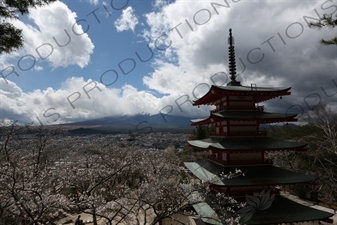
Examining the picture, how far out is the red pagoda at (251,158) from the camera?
966 centimetres

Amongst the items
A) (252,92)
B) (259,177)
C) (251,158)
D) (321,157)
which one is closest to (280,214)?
(259,177)

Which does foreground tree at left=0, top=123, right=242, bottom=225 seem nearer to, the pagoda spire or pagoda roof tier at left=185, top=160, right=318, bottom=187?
pagoda roof tier at left=185, top=160, right=318, bottom=187

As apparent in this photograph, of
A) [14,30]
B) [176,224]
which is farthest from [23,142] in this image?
[176,224]

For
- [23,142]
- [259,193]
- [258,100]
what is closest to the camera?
[259,193]

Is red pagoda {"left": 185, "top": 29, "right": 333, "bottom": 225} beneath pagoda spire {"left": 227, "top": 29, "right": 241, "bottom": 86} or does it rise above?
beneath

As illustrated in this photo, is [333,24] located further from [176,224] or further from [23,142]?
[23,142]

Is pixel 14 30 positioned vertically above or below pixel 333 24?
above

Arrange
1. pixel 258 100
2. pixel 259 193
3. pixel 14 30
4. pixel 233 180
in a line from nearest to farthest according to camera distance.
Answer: pixel 14 30 → pixel 233 180 → pixel 259 193 → pixel 258 100

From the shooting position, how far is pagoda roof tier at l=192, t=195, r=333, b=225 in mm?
9098

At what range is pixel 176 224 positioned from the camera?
1410 centimetres

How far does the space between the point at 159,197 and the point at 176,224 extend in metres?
4.49

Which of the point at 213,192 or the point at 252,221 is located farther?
the point at 213,192

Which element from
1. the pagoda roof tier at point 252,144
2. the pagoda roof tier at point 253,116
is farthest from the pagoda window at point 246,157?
the pagoda roof tier at point 253,116

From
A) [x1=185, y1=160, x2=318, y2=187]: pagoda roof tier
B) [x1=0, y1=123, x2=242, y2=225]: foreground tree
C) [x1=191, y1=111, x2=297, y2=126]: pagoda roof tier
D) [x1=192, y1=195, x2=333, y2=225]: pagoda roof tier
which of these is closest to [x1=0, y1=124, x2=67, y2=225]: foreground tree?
[x1=0, y1=123, x2=242, y2=225]: foreground tree
